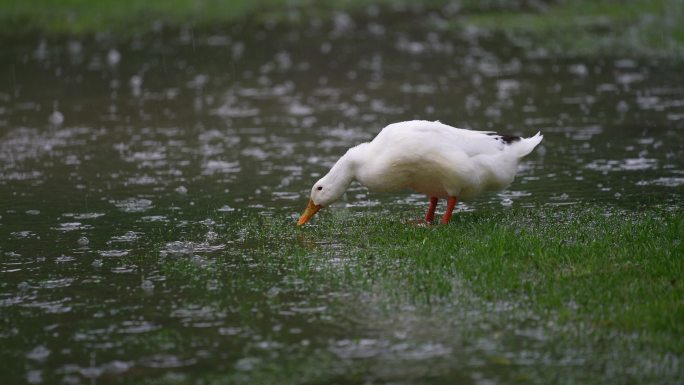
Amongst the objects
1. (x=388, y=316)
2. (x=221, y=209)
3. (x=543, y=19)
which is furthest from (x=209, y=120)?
(x=543, y=19)

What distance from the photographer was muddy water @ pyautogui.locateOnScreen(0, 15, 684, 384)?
6.06 metres

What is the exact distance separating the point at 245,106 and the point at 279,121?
1518mm

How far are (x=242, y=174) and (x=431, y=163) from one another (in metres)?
4.10

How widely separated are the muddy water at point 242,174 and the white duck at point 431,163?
1.01 metres

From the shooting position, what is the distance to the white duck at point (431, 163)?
8.58 m

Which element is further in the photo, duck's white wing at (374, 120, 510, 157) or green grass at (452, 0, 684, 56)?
green grass at (452, 0, 684, 56)

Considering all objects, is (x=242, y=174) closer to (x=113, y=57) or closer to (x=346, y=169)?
(x=346, y=169)

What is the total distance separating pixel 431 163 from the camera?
8609 millimetres

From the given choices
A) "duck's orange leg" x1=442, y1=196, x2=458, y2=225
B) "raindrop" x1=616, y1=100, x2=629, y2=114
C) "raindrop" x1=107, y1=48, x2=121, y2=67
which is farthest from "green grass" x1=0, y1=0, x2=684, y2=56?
"duck's orange leg" x1=442, y1=196, x2=458, y2=225

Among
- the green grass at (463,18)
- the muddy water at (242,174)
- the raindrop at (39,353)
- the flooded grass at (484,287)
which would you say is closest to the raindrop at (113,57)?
the muddy water at (242,174)

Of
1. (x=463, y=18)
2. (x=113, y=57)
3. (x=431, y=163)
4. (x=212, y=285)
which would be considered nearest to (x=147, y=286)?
(x=212, y=285)

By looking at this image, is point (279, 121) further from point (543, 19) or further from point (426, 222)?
point (543, 19)

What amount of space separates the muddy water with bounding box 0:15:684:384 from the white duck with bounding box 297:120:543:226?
3.32ft

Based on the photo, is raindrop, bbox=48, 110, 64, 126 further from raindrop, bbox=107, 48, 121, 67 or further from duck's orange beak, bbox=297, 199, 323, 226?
duck's orange beak, bbox=297, 199, 323, 226
